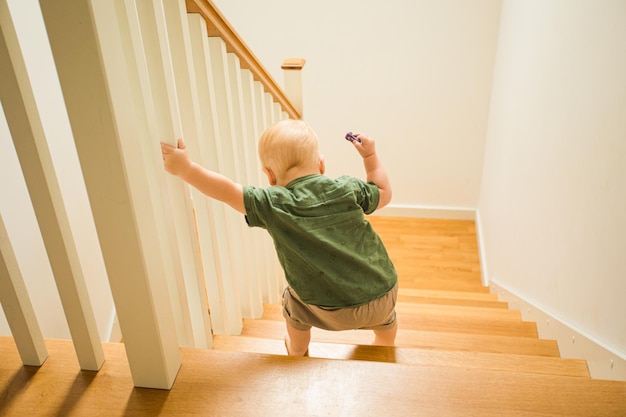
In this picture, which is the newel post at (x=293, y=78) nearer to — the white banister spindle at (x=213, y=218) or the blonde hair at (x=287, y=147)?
the white banister spindle at (x=213, y=218)

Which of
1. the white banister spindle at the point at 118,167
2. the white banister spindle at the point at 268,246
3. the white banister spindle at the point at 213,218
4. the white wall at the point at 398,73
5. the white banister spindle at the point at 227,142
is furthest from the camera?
the white wall at the point at 398,73

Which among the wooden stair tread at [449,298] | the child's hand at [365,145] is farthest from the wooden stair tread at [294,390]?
the wooden stair tread at [449,298]

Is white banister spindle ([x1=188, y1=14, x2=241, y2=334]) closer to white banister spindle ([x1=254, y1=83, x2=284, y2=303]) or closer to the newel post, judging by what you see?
white banister spindle ([x1=254, y1=83, x2=284, y2=303])

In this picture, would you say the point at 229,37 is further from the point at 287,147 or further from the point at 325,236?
the point at 325,236

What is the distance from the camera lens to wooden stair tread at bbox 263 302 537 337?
1.91m

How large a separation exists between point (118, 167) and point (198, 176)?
357mm

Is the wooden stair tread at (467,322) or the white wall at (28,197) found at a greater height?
the white wall at (28,197)

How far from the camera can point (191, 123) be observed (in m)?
1.25

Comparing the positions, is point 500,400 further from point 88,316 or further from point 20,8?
point 20,8

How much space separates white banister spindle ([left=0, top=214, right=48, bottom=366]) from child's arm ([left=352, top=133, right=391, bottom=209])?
0.89m

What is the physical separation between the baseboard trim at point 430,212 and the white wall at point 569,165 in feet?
4.54

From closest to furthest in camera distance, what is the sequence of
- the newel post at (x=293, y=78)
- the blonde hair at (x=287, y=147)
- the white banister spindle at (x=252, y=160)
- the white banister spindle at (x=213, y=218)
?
the blonde hair at (x=287, y=147) → the white banister spindle at (x=213, y=218) → the white banister spindle at (x=252, y=160) → the newel post at (x=293, y=78)

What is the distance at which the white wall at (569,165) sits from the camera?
1.25 metres

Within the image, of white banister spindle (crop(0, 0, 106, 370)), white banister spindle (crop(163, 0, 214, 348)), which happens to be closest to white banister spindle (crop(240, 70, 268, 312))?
white banister spindle (crop(163, 0, 214, 348))
